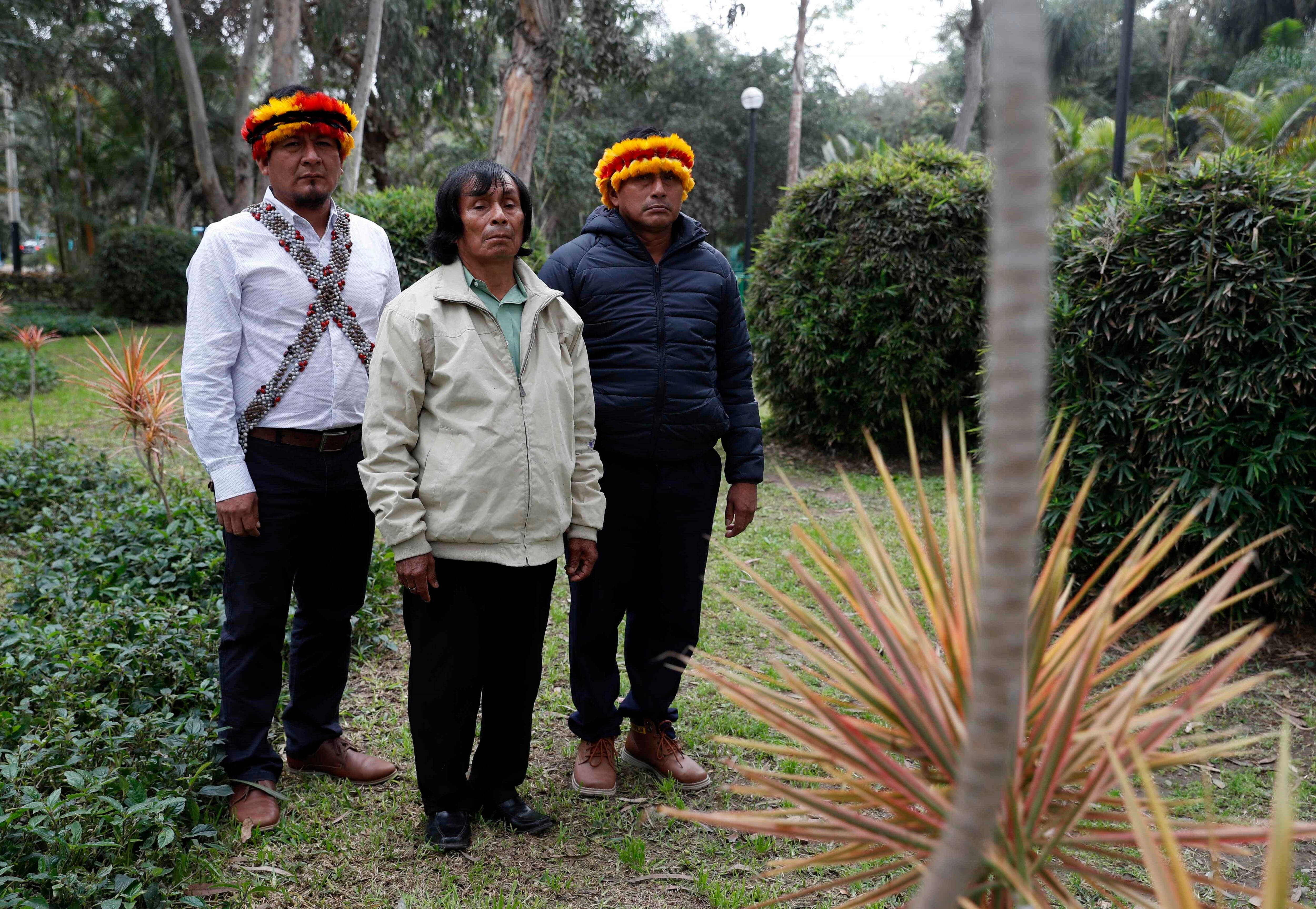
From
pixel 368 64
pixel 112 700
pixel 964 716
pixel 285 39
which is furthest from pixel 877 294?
pixel 368 64

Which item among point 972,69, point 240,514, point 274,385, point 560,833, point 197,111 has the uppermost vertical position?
point 972,69

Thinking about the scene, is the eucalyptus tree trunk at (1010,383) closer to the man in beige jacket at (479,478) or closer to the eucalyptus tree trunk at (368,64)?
the man in beige jacket at (479,478)

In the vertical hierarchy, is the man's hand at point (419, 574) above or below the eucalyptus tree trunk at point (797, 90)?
below

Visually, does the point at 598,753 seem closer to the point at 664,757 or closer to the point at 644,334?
the point at 664,757

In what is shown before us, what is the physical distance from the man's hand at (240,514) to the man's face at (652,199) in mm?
1515

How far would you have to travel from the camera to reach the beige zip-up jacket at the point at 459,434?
2.76m

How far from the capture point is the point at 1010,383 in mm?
594

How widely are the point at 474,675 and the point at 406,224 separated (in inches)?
224

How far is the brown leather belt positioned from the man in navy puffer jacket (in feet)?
2.63

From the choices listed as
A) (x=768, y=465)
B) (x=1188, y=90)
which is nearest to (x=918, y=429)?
(x=768, y=465)

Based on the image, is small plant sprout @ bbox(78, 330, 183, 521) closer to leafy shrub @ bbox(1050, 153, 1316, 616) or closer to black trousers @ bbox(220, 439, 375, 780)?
black trousers @ bbox(220, 439, 375, 780)

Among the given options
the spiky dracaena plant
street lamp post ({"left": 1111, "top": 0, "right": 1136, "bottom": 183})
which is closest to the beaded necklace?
the spiky dracaena plant

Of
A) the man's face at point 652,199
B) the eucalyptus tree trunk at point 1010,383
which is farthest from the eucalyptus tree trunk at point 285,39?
the eucalyptus tree trunk at point 1010,383

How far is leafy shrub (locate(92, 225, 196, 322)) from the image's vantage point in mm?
18656
